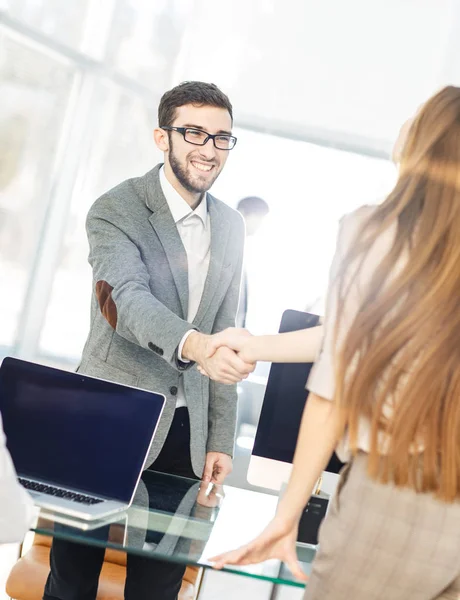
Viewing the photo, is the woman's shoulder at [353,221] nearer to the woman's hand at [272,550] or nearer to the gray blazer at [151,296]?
the woman's hand at [272,550]

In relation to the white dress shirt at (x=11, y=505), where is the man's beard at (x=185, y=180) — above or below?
Result: above

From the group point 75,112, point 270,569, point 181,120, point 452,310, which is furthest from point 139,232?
point 75,112

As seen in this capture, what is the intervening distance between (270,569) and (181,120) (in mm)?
1432

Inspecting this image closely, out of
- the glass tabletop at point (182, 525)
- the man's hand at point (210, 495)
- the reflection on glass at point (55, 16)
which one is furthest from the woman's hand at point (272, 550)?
the reflection on glass at point (55, 16)

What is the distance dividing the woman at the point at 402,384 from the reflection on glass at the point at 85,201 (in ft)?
20.3

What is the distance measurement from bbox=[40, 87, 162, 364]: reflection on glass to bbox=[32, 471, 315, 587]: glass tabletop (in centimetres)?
529

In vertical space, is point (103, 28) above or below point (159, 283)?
above

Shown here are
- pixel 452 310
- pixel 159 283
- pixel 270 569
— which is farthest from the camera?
pixel 159 283

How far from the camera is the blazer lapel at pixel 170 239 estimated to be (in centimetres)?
233

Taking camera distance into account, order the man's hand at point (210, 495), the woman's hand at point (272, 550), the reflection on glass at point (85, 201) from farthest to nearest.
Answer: the reflection on glass at point (85, 201) → the man's hand at point (210, 495) → the woman's hand at point (272, 550)

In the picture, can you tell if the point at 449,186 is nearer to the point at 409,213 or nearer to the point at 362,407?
the point at 409,213

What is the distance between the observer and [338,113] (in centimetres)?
740

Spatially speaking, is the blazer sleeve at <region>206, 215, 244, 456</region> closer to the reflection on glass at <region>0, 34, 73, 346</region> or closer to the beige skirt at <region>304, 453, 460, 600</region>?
the beige skirt at <region>304, 453, 460, 600</region>

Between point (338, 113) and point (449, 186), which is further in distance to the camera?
point (338, 113)
